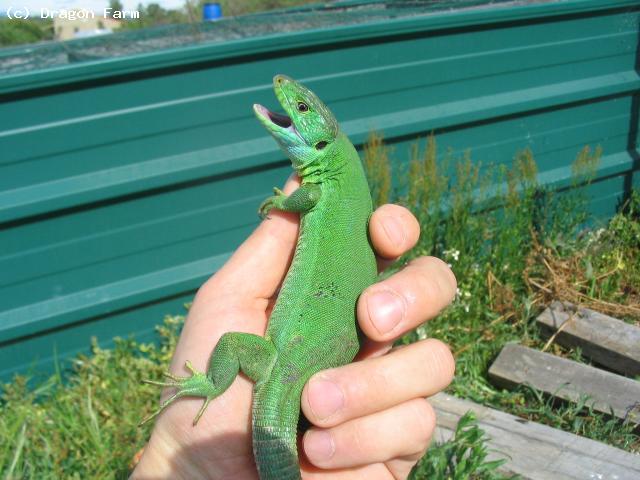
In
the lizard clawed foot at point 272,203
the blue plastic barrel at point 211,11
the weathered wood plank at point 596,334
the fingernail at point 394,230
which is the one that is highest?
the blue plastic barrel at point 211,11

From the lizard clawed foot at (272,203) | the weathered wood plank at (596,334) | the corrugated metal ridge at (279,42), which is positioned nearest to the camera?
the lizard clawed foot at (272,203)

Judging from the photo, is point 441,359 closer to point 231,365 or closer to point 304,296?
point 304,296

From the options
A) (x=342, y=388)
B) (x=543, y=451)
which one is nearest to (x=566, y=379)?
(x=543, y=451)

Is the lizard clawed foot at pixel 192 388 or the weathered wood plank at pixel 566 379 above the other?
the lizard clawed foot at pixel 192 388

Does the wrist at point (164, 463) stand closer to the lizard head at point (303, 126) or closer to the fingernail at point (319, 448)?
the fingernail at point (319, 448)

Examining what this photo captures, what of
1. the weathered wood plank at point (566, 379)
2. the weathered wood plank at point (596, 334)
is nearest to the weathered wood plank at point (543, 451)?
the weathered wood plank at point (566, 379)

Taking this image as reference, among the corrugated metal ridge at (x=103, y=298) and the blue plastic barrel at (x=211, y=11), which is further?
the blue plastic barrel at (x=211, y=11)
